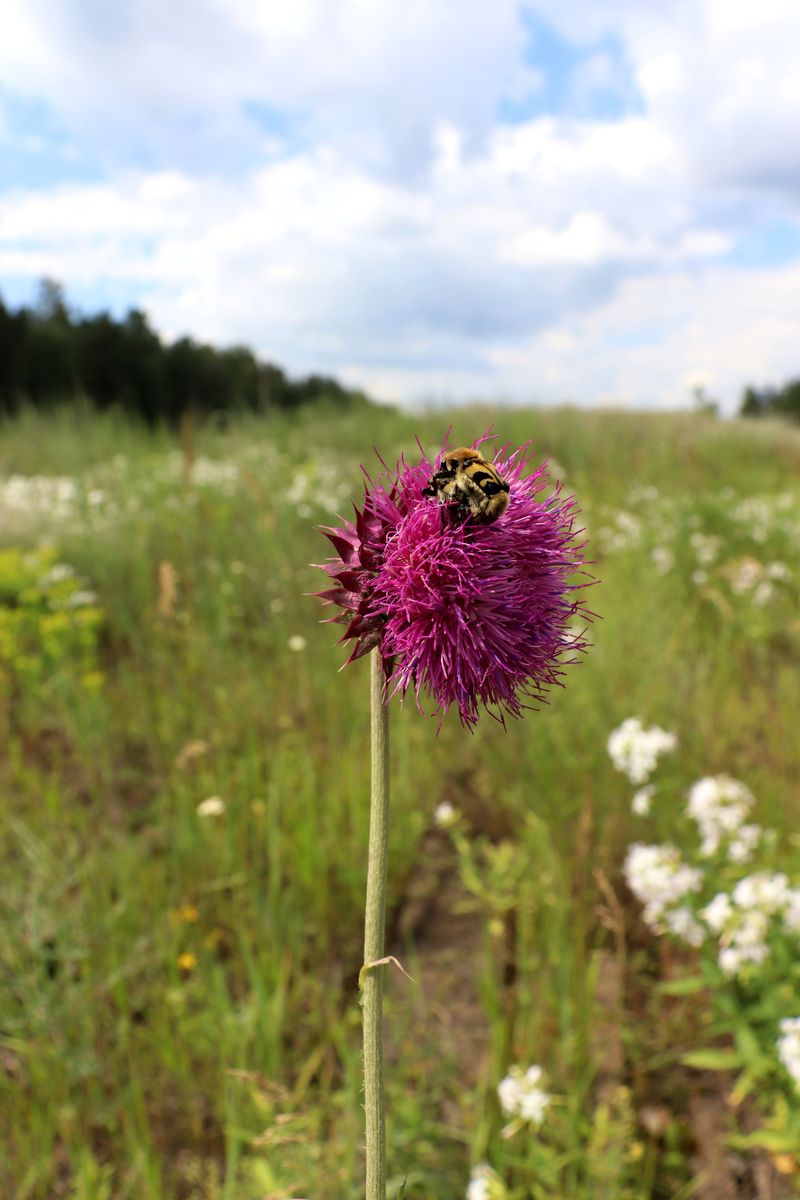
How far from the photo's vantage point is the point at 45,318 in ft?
119

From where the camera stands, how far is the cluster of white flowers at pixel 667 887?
2818 millimetres

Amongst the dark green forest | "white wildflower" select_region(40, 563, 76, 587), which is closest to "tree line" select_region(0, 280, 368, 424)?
the dark green forest

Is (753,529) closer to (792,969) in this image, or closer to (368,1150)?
(792,969)

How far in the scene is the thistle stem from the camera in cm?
106

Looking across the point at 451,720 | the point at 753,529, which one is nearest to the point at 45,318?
the point at 753,529

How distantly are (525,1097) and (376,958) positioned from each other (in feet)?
5.12

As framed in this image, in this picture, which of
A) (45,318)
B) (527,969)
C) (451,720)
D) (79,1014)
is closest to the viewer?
(79,1014)

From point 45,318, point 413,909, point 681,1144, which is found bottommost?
point 681,1144

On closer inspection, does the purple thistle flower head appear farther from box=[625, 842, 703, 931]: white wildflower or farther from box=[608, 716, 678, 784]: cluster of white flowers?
box=[608, 716, 678, 784]: cluster of white flowers

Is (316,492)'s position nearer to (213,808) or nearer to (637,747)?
(213,808)

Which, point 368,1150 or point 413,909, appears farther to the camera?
point 413,909

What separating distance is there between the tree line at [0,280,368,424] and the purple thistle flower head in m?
27.9

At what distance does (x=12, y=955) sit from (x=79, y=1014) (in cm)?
31

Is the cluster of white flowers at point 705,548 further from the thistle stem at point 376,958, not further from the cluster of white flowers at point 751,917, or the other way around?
the thistle stem at point 376,958
